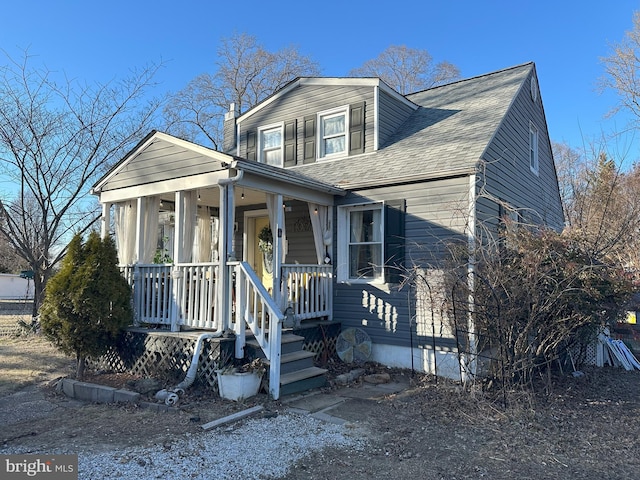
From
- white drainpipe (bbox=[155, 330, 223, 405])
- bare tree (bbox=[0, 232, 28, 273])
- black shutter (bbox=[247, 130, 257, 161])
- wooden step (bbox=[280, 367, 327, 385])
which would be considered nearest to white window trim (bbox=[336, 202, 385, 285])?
wooden step (bbox=[280, 367, 327, 385])

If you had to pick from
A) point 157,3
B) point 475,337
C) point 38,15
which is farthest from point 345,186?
point 38,15

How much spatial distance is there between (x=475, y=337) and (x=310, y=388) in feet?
8.04

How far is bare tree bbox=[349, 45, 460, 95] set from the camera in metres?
25.8

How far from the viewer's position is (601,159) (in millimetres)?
10680

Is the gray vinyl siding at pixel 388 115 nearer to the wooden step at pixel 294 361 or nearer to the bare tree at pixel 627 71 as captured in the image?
the wooden step at pixel 294 361

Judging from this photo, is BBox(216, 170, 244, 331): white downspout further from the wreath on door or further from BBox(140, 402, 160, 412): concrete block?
the wreath on door

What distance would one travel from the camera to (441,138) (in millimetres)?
8539

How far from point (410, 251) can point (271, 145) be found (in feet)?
16.4

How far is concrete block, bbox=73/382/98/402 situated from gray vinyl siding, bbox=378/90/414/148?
22.0 feet

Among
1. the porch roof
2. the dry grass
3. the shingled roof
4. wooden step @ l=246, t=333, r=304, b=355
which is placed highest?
the shingled roof

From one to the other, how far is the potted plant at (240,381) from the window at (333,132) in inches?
215

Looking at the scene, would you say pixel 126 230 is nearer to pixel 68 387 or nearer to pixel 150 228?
pixel 150 228

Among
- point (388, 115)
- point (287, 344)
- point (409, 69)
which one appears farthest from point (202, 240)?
point (409, 69)

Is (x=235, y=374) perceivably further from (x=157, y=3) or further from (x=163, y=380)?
(x=157, y=3)
